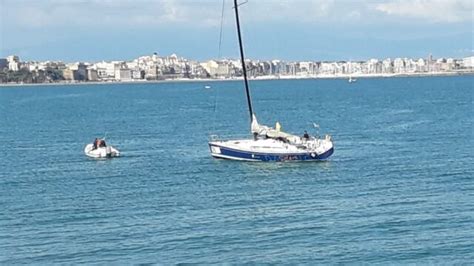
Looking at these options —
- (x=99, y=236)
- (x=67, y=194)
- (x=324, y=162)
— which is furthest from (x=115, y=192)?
(x=324, y=162)

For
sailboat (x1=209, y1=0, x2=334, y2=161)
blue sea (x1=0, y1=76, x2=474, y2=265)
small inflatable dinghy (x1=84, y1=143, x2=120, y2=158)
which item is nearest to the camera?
blue sea (x1=0, y1=76, x2=474, y2=265)

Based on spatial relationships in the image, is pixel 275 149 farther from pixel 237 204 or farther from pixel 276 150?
pixel 237 204

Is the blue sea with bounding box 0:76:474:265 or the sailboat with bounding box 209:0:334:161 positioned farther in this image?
the sailboat with bounding box 209:0:334:161

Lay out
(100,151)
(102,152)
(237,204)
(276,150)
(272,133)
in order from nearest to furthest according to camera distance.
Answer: (237,204) → (276,150) → (272,133) → (102,152) → (100,151)

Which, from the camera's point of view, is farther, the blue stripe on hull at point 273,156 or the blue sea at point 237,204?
the blue stripe on hull at point 273,156

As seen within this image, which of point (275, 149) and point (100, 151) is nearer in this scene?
point (275, 149)

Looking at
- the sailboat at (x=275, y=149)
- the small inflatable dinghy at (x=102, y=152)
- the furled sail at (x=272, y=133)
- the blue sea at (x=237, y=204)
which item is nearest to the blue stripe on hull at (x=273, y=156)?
the sailboat at (x=275, y=149)

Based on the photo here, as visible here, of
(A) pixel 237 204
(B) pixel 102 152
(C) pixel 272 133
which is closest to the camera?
(A) pixel 237 204

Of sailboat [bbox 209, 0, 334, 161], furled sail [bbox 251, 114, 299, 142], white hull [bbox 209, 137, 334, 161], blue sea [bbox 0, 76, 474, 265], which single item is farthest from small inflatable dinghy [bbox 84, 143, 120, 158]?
furled sail [bbox 251, 114, 299, 142]

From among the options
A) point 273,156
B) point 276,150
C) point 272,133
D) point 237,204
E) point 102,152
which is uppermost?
point 272,133

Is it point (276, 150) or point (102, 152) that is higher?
point (276, 150)

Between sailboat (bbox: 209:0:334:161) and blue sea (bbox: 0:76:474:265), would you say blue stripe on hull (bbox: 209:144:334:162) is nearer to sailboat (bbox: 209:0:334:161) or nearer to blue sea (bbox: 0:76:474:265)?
sailboat (bbox: 209:0:334:161)

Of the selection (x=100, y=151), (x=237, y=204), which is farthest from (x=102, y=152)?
(x=237, y=204)

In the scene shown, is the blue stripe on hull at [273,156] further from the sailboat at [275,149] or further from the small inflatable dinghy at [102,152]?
the small inflatable dinghy at [102,152]
